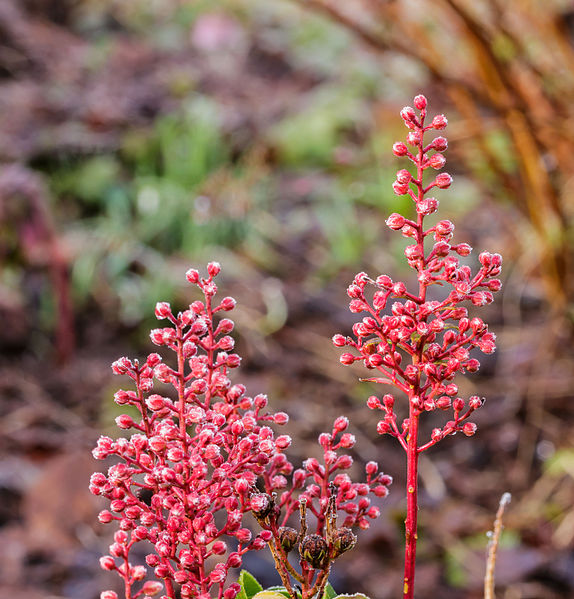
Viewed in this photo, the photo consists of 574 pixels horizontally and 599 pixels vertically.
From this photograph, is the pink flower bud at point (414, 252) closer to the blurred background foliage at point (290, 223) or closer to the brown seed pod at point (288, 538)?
the brown seed pod at point (288, 538)

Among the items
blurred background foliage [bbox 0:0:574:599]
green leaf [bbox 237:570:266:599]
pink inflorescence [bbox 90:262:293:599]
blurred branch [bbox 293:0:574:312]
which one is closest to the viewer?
pink inflorescence [bbox 90:262:293:599]

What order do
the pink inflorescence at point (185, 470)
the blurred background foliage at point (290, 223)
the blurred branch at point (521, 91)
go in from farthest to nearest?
the blurred background foliage at point (290, 223), the blurred branch at point (521, 91), the pink inflorescence at point (185, 470)

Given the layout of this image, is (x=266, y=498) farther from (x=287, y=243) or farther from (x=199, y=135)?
(x=199, y=135)

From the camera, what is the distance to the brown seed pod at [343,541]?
58 centimetres

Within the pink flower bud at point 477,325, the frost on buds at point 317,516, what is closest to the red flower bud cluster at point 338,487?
the frost on buds at point 317,516

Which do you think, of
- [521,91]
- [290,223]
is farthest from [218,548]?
[290,223]

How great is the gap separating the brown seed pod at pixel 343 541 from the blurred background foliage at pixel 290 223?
1323 millimetres

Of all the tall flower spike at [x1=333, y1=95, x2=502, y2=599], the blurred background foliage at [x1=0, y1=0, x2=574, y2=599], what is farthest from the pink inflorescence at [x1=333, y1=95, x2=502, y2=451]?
the blurred background foliage at [x1=0, y1=0, x2=574, y2=599]

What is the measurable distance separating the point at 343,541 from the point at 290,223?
10.3 feet

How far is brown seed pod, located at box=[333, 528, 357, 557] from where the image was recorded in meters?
0.58

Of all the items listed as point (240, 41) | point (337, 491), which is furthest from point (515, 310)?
point (240, 41)

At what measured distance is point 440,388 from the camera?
23.3 inches

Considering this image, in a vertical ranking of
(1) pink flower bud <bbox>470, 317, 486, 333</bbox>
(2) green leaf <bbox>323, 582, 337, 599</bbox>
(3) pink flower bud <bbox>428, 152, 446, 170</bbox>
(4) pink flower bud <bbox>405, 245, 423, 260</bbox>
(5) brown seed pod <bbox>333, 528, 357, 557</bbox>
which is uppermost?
(3) pink flower bud <bbox>428, 152, 446, 170</bbox>

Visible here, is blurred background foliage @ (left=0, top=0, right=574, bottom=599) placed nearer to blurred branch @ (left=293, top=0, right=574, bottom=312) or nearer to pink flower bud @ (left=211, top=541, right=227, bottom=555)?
blurred branch @ (left=293, top=0, right=574, bottom=312)
